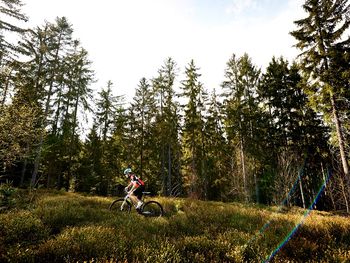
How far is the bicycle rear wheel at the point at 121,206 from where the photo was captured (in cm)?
1049

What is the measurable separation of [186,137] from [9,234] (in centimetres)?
2112

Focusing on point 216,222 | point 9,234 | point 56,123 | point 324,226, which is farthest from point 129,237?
point 56,123

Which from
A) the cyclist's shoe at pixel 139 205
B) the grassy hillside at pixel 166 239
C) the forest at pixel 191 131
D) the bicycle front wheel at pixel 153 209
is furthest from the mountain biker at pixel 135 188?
the forest at pixel 191 131

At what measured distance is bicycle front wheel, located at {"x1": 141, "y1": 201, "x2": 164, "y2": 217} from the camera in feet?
33.8

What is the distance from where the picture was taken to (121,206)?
10430mm

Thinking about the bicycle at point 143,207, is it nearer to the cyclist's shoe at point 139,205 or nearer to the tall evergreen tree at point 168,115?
the cyclist's shoe at point 139,205

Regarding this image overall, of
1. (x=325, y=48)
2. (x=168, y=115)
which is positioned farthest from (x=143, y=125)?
(x=325, y=48)

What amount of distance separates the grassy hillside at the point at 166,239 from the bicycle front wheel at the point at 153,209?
1.17 m

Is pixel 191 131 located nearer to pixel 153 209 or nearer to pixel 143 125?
pixel 143 125

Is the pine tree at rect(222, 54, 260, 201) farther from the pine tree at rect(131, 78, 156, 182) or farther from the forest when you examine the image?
the pine tree at rect(131, 78, 156, 182)

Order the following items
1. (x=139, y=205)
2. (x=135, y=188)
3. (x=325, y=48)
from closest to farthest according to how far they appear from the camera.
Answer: (x=139, y=205) < (x=135, y=188) < (x=325, y=48)

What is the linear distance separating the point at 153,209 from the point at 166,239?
14.9 ft

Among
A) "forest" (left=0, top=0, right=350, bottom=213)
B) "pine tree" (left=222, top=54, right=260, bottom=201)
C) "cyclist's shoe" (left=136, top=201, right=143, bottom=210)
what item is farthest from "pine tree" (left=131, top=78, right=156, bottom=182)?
"cyclist's shoe" (left=136, top=201, right=143, bottom=210)

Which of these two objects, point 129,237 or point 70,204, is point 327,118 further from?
point 70,204
